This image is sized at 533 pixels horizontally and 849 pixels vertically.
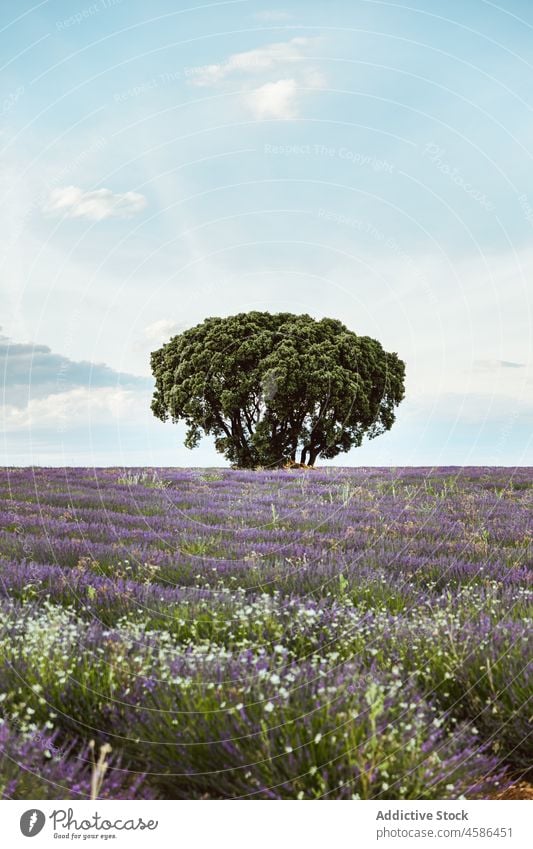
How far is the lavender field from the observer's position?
3.32m

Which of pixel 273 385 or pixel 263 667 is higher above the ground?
pixel 273 385

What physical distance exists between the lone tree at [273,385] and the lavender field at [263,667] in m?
26.0

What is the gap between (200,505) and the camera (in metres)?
11.5

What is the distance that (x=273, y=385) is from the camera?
33.1 meters

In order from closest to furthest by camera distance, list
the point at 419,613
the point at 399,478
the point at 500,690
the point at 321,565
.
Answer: the point at 500,690 → the point at 419,613 → the point at 321,565 → the point at 399,478

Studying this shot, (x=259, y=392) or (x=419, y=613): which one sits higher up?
(x=259, y=392)

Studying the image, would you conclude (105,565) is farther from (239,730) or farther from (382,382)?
(382,382)

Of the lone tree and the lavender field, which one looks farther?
the lone tree

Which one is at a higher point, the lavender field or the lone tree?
the lone tree

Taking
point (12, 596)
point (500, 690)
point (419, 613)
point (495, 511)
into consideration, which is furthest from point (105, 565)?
point (495, 511)

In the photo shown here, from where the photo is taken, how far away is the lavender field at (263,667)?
3.32 m

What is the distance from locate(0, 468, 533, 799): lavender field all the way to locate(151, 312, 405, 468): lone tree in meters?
26.0

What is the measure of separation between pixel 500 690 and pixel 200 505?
803 centimetres

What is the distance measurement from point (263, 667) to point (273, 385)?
96.5 feet
